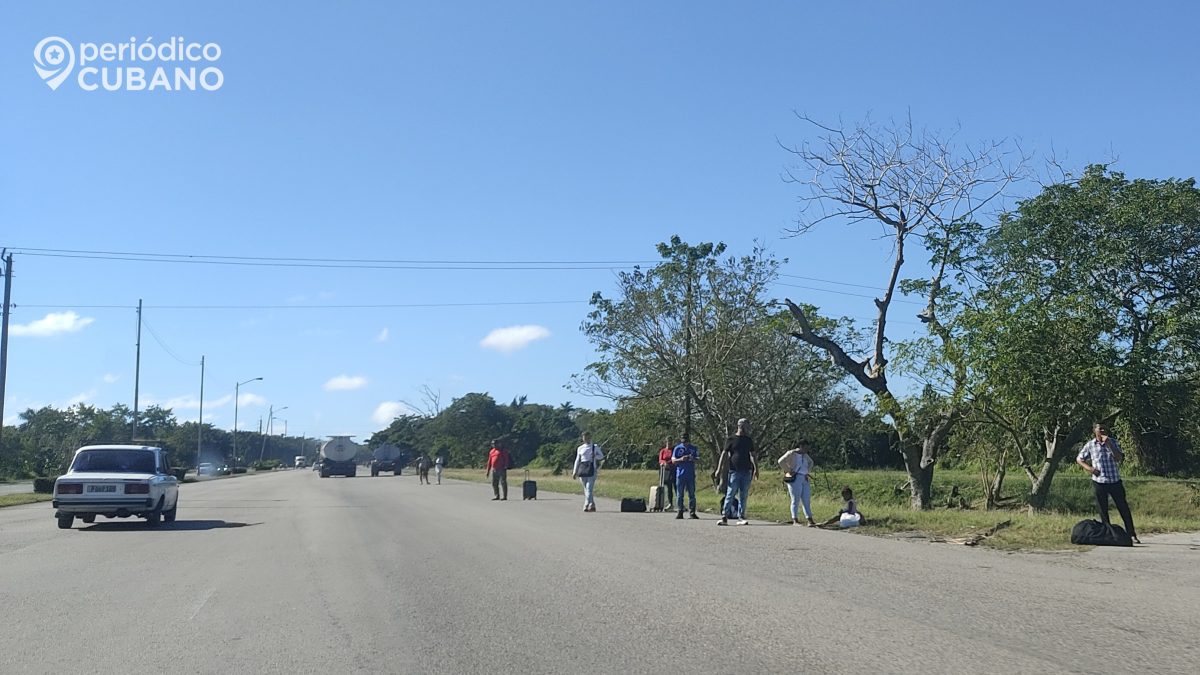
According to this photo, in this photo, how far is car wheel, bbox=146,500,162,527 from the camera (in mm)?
20203

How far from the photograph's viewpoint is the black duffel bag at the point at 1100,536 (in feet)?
45.5

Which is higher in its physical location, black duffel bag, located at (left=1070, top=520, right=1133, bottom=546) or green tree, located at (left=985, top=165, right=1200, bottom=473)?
green tree, located at (left=985, top=165, right=1200, bottom=473)

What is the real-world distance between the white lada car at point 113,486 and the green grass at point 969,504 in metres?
11.9

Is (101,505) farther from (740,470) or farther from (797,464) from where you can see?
(797,464)

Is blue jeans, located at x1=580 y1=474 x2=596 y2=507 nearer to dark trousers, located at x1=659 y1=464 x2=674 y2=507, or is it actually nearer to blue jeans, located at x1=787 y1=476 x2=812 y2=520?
dark trousers, located at x1=659 y1=464 x2=674 y2=507

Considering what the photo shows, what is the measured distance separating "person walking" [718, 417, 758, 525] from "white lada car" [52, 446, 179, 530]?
11.0 metres

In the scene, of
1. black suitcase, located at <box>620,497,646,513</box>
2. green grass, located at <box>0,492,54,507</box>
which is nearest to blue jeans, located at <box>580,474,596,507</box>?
black suitcase, located at <box>620,497,646,513</box>

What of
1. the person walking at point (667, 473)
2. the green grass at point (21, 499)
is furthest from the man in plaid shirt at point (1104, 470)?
the green grass at point (21, 499)

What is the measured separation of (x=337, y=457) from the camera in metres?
76.6

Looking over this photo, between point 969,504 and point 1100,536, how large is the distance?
880 inches

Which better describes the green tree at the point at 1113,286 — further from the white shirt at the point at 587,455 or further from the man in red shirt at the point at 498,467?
the man in red shirt at the point at 498,467

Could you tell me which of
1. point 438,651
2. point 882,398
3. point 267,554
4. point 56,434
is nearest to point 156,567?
point 267,554

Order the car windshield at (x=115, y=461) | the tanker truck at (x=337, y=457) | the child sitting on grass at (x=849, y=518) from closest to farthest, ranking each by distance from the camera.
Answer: the child sitting on grass at (x=849, y=518), the car windshield at (x=115, y=461), the tanker truck at (x=337, y=457)

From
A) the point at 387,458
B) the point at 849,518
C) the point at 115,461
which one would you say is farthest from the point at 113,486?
the point at 387,458
